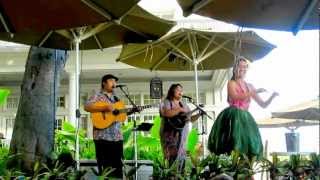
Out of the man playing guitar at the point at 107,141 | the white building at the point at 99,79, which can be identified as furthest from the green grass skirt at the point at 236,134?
the white building at the point at 99,79

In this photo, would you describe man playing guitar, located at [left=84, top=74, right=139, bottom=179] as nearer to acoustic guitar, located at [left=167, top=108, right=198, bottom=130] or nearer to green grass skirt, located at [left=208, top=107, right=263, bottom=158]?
acoustic guitar, located at [left=167, top=108, right=198, bottom=130]

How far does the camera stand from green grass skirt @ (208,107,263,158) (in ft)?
17.9

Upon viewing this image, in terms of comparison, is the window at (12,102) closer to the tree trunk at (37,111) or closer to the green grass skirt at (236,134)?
the tree trunk at (37,111)

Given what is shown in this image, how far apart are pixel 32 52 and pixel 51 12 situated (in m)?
2.84

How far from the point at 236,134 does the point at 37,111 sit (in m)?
3.10

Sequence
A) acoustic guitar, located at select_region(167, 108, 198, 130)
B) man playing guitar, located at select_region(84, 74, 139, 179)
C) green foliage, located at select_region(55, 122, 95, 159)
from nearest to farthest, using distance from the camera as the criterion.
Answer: man playing guitar, located at select_region(84, 74, 139, 179) < acoustic guitar, located at select_region(167, 108, 198, 130) < green foliage, located at select_region(55, 122, 95, 159)

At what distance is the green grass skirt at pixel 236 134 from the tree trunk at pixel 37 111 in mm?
2614

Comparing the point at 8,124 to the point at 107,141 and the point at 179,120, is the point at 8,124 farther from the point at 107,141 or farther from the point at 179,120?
the point at 179,120

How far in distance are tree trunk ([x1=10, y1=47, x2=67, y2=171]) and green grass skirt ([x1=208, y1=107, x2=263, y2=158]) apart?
261 cm

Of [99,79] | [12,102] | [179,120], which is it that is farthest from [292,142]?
[179,120]

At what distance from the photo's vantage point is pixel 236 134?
5461 millimetres

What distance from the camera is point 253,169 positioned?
17.2 ft

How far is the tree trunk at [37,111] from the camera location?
6953 millimetres

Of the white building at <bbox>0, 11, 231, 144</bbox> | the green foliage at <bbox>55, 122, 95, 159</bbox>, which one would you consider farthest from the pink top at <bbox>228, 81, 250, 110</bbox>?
the white building at <bbox>0, 11, 231, 144</bbox>
